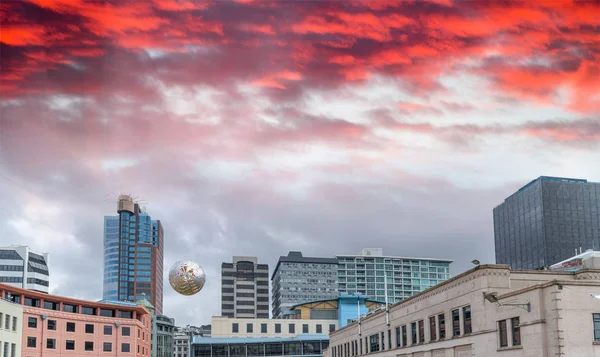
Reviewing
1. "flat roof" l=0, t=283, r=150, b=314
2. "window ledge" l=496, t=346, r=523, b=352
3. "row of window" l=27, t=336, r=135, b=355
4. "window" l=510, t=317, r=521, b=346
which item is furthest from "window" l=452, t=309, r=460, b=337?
"row of window" l=27, t=336, r=135, b=355

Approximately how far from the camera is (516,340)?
45469mm

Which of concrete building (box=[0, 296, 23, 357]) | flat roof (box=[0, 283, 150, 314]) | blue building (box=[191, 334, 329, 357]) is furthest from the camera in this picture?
blue building (box=[191, 334, 329, 357])

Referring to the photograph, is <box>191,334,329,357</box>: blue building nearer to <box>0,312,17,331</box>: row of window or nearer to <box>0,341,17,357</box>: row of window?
<box>0,312,17,331</box>: row of window

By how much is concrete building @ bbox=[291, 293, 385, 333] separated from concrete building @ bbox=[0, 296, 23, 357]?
8759cm

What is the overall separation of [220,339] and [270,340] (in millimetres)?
11256

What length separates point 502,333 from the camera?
4750 centimetres

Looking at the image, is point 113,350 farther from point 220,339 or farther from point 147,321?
point 220,339

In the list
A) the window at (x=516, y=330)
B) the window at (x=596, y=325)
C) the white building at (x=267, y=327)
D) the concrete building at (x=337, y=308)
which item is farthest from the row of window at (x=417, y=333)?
the white building at (x=267, y=327)

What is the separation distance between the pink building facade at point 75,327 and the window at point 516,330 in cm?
8129

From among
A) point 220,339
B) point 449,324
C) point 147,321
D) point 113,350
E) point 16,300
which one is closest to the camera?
point 449,324

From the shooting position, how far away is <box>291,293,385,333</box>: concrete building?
163500mm

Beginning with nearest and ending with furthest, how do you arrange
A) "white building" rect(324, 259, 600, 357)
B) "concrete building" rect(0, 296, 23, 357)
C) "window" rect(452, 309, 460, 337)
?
"white building" rect(324, 259, 600, 357)
"window" rect(452, 309, 460, 337)
"concrete building" rect(0, 296, 23, 357)

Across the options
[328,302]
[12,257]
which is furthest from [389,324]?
[12,257]

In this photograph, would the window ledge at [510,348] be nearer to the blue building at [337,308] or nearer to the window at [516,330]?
the window at [516,330]
